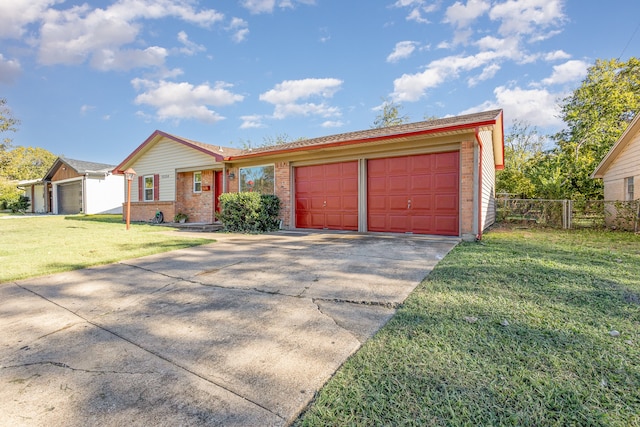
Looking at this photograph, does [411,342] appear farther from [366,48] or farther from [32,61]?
[32,61]

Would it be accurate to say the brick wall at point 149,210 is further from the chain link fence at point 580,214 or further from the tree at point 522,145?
the tree at point 522,145

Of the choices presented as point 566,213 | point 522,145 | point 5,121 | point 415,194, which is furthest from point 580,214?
point 5,121

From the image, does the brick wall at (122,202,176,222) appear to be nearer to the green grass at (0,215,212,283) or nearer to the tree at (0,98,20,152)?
the green grass at (0,215,212,283)

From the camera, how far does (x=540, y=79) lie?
1916cm

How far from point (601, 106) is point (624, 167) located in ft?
42.3

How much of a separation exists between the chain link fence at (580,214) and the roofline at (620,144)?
2.04 m

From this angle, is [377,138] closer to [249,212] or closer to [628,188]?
[249,212]

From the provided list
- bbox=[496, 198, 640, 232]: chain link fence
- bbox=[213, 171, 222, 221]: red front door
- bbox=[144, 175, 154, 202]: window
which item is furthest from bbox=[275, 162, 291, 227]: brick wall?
bbox=[496, 198, 640, 232]: chain link fence

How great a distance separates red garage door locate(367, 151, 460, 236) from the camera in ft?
24.5

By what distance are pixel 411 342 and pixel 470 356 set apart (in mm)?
376

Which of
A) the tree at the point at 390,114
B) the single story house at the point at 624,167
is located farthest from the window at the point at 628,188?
the tree at the point at 390,114

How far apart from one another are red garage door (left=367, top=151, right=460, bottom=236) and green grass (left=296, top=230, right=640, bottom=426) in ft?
13.9

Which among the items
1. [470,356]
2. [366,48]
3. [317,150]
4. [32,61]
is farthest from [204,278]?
[32,61]

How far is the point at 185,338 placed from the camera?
7.38 ft
